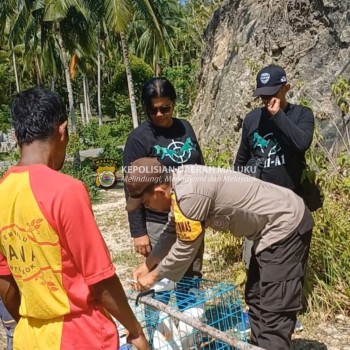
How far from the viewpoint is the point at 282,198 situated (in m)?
2.30

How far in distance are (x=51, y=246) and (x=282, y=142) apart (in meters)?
1.81

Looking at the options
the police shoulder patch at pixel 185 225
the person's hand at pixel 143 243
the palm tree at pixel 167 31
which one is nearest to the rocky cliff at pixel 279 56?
the person's hand at pixel 143 243

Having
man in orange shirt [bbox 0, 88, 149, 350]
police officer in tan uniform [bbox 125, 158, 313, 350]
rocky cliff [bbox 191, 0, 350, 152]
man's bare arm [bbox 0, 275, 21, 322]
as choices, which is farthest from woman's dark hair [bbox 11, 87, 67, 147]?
rocky cliff [bbox 191, 0, 350, 152]

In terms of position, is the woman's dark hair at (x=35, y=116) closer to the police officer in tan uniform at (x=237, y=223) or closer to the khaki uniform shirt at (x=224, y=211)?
the police officer in tan uniform at (x=237, y=223)

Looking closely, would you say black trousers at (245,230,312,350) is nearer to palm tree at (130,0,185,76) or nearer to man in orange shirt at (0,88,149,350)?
man in orange shirt at (0,88,149,350)

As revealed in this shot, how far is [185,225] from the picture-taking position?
6.84 ft

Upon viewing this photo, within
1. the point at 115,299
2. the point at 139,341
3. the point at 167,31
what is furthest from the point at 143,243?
the point at 167,31

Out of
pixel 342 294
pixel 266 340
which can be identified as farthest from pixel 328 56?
Result: pixel 266 340

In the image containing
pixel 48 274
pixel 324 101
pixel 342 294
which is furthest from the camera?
pixel 324 101

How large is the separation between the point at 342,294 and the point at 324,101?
227 centimetres

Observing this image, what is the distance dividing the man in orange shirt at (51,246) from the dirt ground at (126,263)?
6.59ft

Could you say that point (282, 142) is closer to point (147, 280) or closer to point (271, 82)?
point (271, 82)

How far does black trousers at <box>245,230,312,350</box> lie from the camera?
230cm

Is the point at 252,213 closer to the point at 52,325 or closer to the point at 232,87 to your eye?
the point at 52,325
